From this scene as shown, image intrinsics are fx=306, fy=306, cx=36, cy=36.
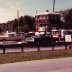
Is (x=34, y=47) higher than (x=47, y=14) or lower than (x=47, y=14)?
lower

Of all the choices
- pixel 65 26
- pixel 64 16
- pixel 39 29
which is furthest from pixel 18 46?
pixel 64 16

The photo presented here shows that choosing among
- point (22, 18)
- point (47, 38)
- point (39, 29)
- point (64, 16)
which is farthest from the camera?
point (22, 18)

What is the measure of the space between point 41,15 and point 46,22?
9.47 m

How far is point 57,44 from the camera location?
120 feet

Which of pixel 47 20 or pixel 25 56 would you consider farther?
pixel 47 20

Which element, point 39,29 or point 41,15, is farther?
point 41,15

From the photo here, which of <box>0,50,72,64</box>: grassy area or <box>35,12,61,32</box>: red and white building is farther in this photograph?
<box>35,12,61,32</box>: red and white building

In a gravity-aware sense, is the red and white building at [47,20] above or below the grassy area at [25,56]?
above

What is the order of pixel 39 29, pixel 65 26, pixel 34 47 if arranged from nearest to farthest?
pixel 34 47, pixel 39 29, pixel 65 26

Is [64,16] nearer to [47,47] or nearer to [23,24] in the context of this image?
[23,24]

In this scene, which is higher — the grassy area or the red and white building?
the red and white building

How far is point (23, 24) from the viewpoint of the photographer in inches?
6068

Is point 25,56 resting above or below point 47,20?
below

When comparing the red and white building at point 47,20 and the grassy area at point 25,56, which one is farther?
the red and white building at point 47,20
